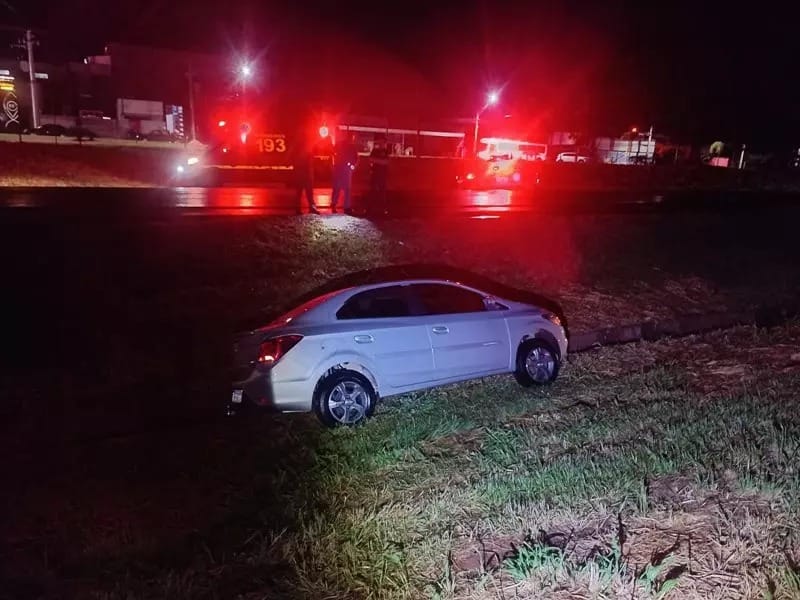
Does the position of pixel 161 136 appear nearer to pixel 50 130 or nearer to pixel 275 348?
pixel 50 130

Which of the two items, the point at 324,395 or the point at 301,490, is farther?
the point at 324,395

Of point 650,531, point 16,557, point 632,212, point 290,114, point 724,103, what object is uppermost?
point 724,103

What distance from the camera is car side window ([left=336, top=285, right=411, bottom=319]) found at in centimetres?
672

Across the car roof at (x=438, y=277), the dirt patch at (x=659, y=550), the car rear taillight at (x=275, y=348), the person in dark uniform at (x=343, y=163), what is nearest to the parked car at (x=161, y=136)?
the person in dark uniform at (x=343, y=163)

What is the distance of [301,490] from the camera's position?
495cm

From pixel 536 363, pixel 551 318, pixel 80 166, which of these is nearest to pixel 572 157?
pixel 80 166

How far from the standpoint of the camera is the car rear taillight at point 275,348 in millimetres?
6191

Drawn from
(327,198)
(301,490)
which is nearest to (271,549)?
(301,490)

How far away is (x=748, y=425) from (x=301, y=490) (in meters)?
3.78

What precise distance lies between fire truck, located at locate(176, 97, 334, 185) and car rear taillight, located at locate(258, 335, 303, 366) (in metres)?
12.9

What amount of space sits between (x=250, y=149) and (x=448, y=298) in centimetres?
1384

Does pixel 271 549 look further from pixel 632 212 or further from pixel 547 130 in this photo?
pixel 547 130

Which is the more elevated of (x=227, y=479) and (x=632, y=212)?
(x=632, y=212)

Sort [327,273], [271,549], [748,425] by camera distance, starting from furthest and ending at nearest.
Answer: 1. [327,273]
2. [748,425]
3. [271,549]
